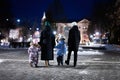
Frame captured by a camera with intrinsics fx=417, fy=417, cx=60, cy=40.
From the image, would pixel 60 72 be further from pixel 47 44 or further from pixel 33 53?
pixel 47 44

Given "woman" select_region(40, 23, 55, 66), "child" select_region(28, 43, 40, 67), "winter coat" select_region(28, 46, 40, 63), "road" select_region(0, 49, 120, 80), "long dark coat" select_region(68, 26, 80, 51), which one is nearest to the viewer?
"road" select_region(0, 49, 120, 80)

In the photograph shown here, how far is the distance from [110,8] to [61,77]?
2468 inches

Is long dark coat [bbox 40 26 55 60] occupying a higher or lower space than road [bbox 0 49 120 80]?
higher

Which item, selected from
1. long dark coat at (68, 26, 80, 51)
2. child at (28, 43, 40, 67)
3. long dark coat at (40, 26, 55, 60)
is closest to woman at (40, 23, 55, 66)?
long dark coat at (40, 26, 55, 60)

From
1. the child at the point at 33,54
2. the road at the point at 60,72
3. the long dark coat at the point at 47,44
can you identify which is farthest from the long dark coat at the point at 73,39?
the child at the point at 33,54

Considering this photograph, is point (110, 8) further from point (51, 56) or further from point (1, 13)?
point (51, 56)

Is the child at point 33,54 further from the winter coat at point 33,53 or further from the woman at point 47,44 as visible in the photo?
the woman at point 47,44

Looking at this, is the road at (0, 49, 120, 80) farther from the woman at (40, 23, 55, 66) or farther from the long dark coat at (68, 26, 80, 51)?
the long dark coat at (68, 26, 80, 51)

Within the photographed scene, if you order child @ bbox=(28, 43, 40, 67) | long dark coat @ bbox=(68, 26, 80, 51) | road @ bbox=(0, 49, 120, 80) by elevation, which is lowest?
road @ bbox=(0, 49, 120, 80)

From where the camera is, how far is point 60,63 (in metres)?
20.6

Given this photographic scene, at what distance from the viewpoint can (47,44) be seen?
1914 centimetres

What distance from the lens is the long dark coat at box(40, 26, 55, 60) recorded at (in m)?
19.0

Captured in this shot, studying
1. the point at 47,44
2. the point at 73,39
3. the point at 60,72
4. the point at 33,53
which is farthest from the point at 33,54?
the point at 60,72

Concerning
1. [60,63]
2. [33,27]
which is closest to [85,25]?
[33,27]
